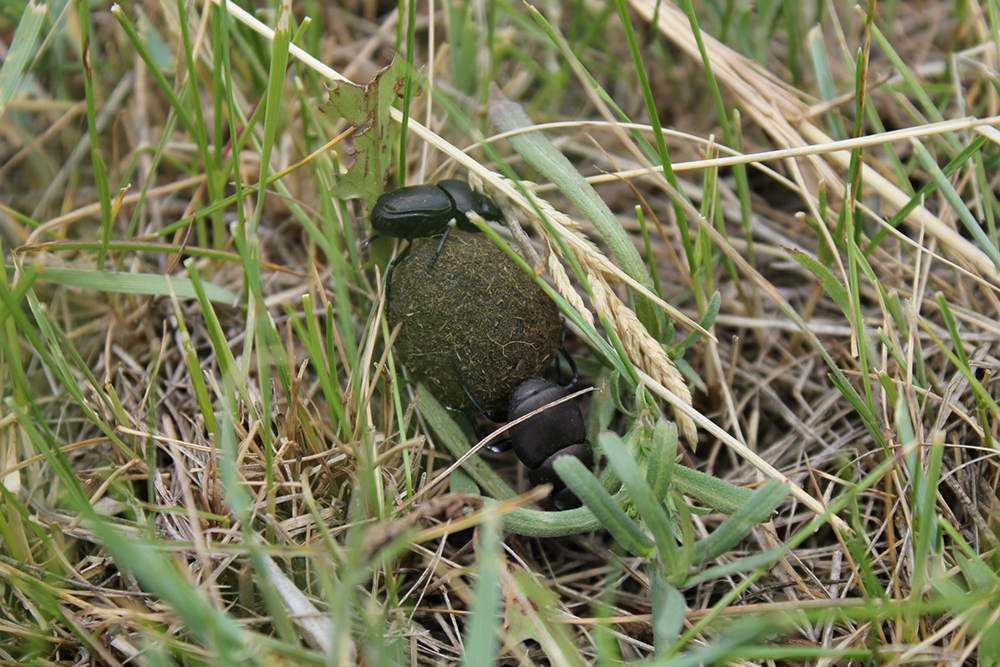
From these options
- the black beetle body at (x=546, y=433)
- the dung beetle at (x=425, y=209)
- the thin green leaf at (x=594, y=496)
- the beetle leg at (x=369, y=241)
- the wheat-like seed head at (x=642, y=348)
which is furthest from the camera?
the beetle leg at (x=369, y=241)

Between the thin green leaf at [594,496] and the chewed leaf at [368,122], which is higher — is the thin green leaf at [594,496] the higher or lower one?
the lower one

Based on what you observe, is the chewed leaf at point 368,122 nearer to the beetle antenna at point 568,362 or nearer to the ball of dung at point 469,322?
the ball of dung at point 469,322

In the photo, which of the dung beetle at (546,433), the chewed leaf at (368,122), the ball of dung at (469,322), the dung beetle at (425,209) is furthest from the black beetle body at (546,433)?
the chewed leaf at (368,122)

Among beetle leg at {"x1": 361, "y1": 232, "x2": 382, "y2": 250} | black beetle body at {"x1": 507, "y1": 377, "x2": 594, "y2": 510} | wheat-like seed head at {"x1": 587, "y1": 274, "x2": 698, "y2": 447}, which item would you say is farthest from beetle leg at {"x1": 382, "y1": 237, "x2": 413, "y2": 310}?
wheat-like seed head at {"x1": 587, "y1": 274, "x2": 698, "y2": 447}

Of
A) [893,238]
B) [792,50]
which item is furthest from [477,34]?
[893,238]

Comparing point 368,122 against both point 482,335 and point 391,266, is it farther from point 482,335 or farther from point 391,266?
point 482,335

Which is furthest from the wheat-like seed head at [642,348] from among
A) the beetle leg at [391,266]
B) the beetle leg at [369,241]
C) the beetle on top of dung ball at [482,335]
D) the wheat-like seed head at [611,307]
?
the beetle leg at [369,241]

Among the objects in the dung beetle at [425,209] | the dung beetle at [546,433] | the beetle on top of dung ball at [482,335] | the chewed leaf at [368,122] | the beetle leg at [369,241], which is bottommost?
the dung beetle at [546,433]

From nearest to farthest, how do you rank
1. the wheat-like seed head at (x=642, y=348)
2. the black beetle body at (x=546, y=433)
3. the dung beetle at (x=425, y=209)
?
the wheat-like seed head at (x=642, y=348) < the black beetle body at (x=546, y=433) < the dung beetle at (x=425, y=209)

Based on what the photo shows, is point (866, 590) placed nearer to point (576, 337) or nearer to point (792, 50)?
point (576, 337)

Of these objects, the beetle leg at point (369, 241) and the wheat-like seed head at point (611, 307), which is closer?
the wheat-like seed head at point (611, 307)
